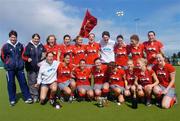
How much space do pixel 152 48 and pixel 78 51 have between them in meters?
2.16

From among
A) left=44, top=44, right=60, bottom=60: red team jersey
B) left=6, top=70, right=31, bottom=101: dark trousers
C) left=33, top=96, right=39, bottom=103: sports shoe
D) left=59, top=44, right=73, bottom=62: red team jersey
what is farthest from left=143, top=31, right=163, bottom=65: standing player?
left=6, top=70, right=31, bottom=101: dark trousers

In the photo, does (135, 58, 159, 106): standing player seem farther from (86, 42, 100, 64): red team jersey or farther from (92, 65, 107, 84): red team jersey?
(86, 42, 100, 64): red team jersey

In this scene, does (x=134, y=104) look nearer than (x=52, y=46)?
Yes

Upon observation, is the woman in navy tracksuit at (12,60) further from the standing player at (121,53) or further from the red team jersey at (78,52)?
the standing player at (121,53)

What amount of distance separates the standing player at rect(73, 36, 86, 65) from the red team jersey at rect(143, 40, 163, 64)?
6.05 ft

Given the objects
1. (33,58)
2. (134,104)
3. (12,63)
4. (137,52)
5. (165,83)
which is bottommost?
(134,104)

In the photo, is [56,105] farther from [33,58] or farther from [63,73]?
[33,58]

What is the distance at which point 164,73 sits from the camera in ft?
26.0

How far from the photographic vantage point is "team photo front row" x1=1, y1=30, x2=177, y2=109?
798cm

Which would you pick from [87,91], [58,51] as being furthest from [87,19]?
[87,91]

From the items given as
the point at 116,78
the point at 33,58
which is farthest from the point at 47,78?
the point at 116,78

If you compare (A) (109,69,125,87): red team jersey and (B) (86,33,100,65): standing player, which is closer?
(A) (109,69,125,87): red team jersey

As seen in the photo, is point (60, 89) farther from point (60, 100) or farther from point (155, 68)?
point (155, 68)

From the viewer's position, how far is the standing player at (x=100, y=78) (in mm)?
8555
